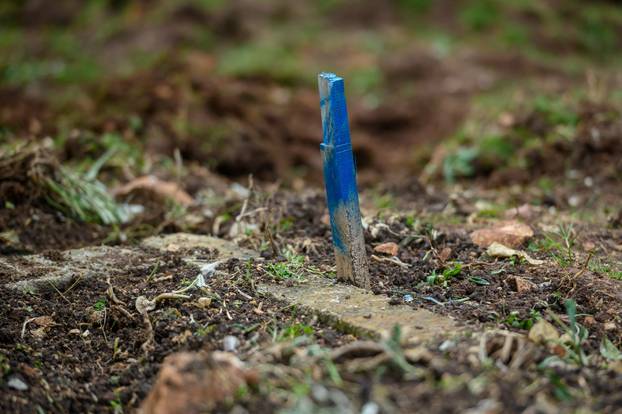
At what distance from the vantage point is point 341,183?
8.28 ft

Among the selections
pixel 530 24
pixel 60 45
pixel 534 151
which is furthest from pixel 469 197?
pixel 60 45

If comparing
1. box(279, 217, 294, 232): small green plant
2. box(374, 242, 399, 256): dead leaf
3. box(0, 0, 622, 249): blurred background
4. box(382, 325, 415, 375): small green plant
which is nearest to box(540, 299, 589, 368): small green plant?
box(382, 325, 415, 375): small green plant

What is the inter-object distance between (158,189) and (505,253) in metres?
1.75

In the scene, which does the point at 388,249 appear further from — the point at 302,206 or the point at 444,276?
the point at 302,206

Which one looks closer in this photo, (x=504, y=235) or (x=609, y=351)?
(x=609, y=351)

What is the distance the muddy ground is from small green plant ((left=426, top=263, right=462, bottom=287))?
0.05 ft

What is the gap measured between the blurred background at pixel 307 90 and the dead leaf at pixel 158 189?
0.16 metres

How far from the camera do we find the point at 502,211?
371 cm

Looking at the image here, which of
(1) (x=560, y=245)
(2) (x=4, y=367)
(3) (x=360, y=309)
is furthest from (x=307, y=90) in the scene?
(2) (x=4, y=367)

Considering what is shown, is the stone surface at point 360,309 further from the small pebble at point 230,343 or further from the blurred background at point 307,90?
the blurred background at point 307,90

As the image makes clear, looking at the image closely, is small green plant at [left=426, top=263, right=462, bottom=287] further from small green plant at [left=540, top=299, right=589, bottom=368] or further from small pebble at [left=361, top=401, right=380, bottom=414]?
small pebble at [left=361, top=401, right=380, bottom=414]

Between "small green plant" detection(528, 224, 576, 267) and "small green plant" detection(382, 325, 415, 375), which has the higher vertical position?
"small green plant" detection(382, 325, 415, 375)

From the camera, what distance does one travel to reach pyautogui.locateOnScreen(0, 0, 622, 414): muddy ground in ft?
6.67

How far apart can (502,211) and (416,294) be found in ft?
4.20
